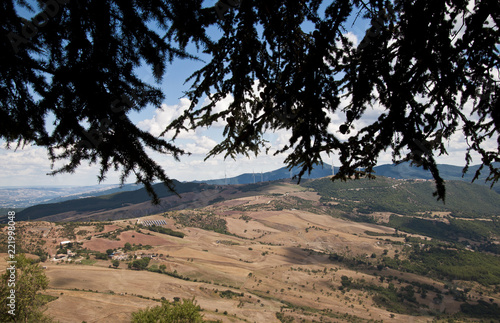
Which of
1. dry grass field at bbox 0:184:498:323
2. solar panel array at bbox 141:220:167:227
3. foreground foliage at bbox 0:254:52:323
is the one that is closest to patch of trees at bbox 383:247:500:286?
dry grass field at bbox 0:184:498:323

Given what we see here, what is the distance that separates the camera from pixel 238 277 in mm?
80812

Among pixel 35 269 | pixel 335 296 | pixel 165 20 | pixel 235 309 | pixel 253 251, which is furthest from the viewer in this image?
pixel 253 251

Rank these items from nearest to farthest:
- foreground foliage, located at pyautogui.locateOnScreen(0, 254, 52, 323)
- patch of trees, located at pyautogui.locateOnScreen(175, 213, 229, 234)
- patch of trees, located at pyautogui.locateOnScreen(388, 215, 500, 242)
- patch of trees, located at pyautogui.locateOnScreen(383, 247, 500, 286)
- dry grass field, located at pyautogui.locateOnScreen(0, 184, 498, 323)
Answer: foreground foliage, located at pyautogui.locateOnScreen(0, 254, 52, 323) → dry grass field, located at pyautogui.locateOnScreen(0, 184, 498, 323) → patch of trees, located at pyautogui.locateOnScreen(383, 247, 500, 286) → patch of trees, located at pyautogui.locateOnScreen(175, 213, 229, 234) → patch of trees, located at pyautogui.locateOnScreen(388, 215, 500, 242)

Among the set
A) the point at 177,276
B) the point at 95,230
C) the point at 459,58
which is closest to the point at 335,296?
the point at 177,276

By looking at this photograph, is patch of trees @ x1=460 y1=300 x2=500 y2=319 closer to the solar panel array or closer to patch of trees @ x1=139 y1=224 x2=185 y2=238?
patch of trees @ x1=139 y1=224 x2=185 y2=238

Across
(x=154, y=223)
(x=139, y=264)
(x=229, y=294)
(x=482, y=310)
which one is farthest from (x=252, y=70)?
(x=154, y=223)

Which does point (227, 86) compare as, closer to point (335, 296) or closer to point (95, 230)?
point (335, 296)

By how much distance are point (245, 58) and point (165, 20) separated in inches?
53.3

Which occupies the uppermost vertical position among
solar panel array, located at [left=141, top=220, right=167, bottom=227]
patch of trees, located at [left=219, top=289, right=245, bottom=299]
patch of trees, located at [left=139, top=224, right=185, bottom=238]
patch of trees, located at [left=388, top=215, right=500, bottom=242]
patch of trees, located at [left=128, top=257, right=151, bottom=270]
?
solar panel array, located at [left=141, top=220, right=167, bottom=227]

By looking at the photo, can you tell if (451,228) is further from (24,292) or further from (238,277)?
(24,292)

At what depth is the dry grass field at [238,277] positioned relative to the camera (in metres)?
57.6

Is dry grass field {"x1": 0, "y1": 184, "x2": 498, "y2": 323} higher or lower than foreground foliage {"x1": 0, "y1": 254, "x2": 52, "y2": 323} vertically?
lower

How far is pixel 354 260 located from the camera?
10812cm

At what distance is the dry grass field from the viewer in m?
57.6
